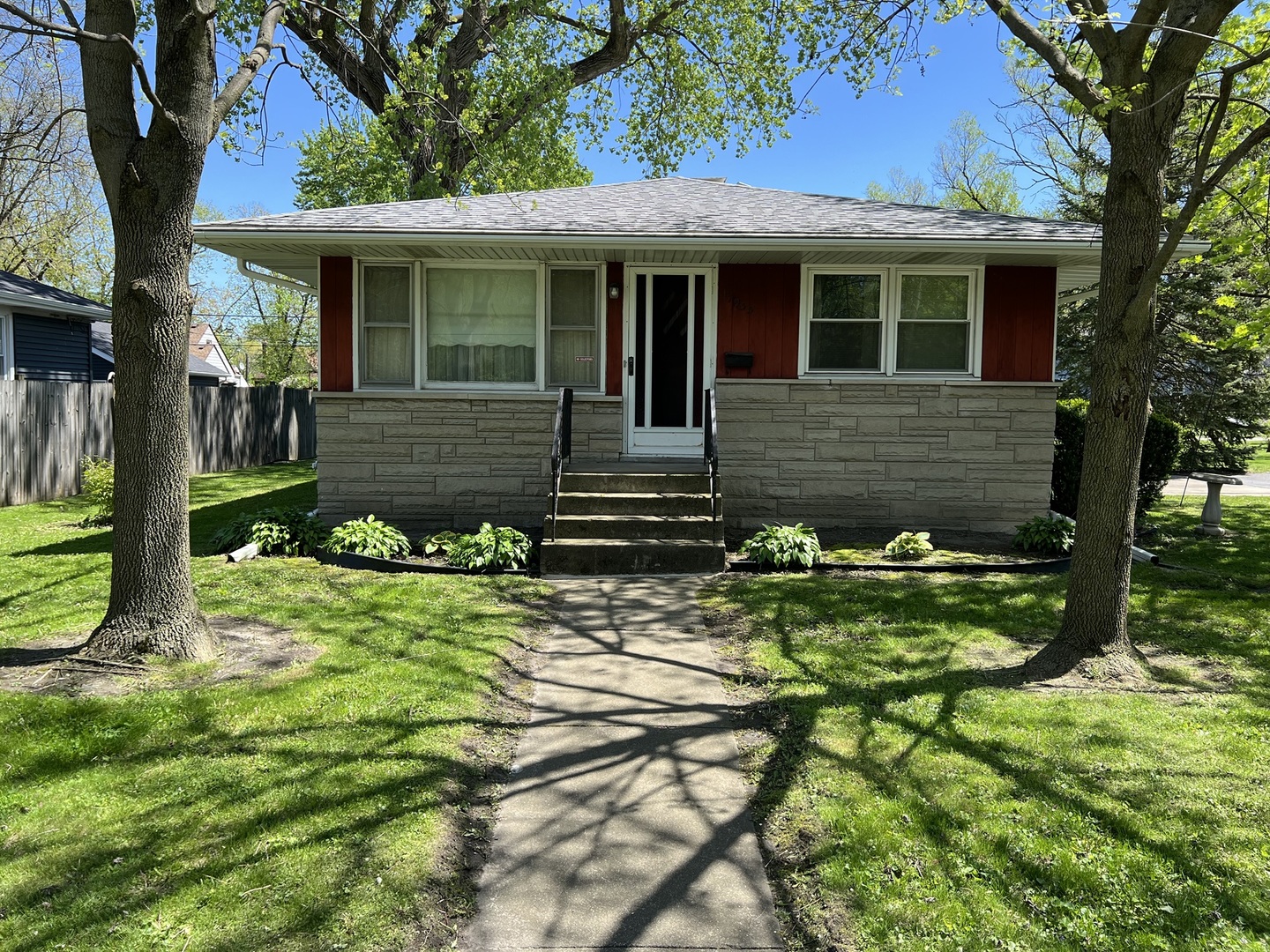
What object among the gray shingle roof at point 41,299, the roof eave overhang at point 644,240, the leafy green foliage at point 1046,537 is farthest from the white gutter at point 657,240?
the gray shingle roof at point 41,299

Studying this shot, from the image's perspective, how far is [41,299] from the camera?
1670cm

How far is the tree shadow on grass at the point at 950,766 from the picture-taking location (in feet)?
10.0

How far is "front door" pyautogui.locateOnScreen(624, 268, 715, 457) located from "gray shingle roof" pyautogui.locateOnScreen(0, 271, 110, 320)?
507 inches

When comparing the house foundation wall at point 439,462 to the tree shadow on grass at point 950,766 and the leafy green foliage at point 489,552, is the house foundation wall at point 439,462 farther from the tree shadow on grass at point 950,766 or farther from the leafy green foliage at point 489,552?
the tree shadow on grass at point 950,766

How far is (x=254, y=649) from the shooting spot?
219 inches

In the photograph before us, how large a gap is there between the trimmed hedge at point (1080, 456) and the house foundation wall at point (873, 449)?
1.09 metres

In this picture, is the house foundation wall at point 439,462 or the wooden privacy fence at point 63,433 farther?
the wooden privacy fence at point 63,433

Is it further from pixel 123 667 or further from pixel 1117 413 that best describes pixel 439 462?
pixel 1117 413

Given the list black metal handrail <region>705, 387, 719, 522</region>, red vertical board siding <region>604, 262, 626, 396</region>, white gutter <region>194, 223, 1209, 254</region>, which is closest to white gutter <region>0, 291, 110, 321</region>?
white gutter <region>194, 223, 1209, 254</region>

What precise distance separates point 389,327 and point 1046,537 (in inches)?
304

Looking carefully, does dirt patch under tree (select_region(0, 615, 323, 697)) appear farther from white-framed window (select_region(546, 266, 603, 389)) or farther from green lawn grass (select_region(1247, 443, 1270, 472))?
green lawn grass (select_region(1247, 443, 1270, 472))

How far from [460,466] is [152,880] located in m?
7.27

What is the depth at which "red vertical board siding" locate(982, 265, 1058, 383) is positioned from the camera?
10086 millimetres

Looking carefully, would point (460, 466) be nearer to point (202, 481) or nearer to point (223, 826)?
point (223, 826)
